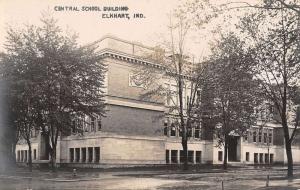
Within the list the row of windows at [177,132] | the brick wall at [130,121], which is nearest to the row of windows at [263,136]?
the row of windows at [177,132]

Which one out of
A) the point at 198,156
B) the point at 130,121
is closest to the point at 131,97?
the point at 130,121

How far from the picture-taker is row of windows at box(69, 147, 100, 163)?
38.0m

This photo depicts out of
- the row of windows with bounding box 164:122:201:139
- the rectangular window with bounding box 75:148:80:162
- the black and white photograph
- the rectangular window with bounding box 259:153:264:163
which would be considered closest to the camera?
the black and white photograph

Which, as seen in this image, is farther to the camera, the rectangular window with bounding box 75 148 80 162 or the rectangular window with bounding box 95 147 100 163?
the rectangular window with bounding box 75 148 80 162

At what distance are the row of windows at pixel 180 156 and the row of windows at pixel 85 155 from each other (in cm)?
855

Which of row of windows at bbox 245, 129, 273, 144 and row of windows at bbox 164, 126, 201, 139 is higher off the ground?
row of windows at bbox 164, 126, 201, 139

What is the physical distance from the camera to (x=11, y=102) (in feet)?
89.8

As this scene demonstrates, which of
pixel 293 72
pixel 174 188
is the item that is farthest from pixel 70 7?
pixel 293 72

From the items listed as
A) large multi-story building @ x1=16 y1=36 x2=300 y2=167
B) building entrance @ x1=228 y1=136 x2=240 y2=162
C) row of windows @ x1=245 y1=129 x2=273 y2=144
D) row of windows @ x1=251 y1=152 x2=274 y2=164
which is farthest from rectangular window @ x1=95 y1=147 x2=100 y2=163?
row of windows @ x1=245 y1=129 x2=273 y2=144

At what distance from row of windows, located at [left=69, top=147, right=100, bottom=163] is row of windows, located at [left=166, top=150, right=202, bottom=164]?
855cm

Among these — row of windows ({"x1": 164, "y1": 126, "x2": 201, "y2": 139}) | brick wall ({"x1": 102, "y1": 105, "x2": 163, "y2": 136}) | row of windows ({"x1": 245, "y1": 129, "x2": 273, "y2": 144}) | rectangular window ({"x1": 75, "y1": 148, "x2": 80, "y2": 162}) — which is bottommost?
rectangular window ({"x1": 75, "y1": 148, "x2": 80, "y2": 162})

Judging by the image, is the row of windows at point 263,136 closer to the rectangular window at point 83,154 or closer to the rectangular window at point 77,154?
the rectangular window at point 77,154

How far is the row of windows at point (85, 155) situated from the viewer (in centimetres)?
3797

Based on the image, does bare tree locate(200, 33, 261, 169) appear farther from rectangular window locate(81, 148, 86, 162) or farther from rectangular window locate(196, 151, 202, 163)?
rectangular window locate(81, 148, 86, 162)
